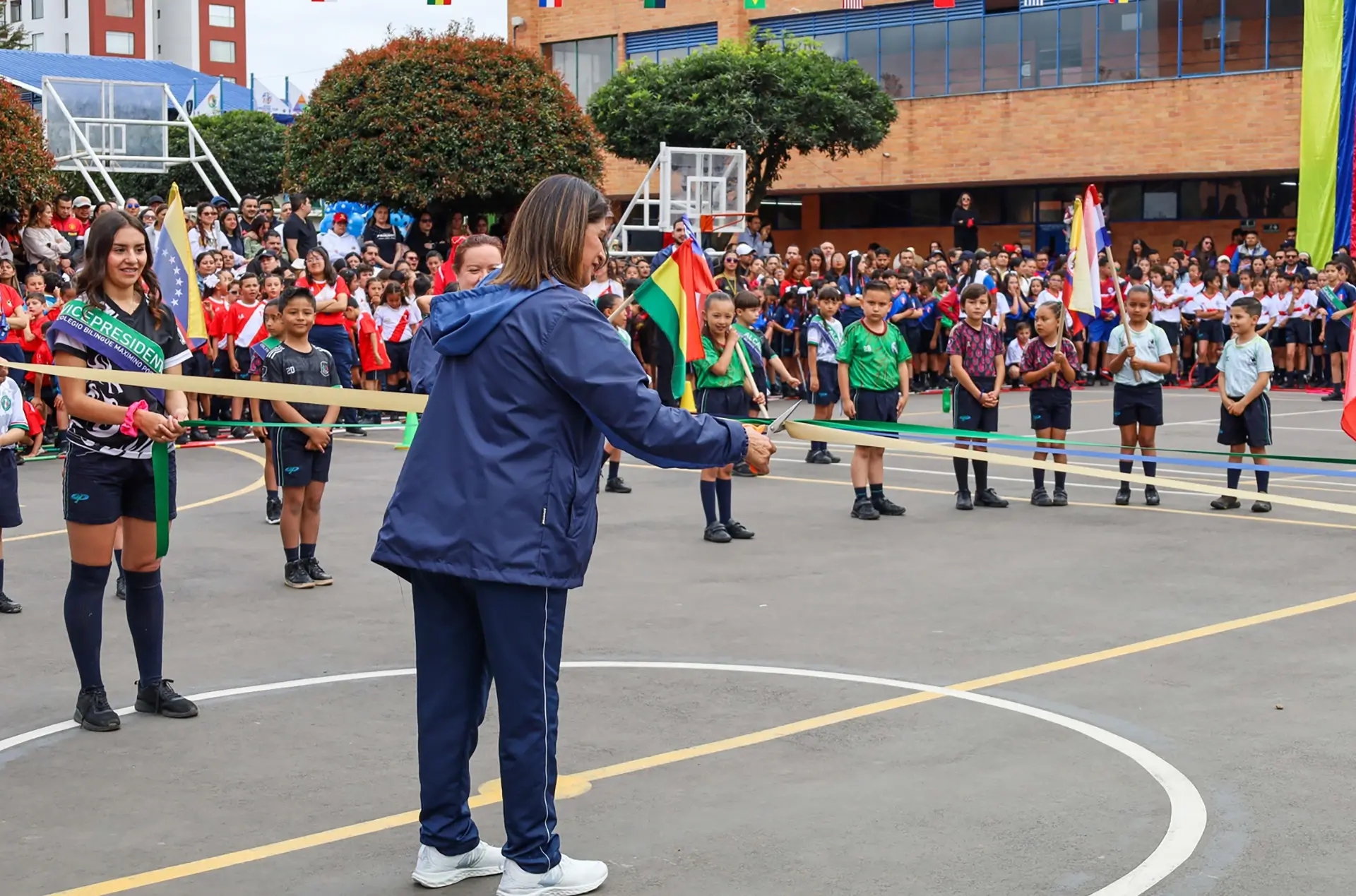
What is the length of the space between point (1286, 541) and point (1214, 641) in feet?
11.7

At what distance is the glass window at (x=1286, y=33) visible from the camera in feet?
118

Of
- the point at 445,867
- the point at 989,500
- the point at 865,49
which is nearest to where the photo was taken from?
the point at 445,867

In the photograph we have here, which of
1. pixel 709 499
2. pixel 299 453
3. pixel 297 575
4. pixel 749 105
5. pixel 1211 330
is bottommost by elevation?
pixel 297 575

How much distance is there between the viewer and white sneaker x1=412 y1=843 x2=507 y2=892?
4660 millimetres

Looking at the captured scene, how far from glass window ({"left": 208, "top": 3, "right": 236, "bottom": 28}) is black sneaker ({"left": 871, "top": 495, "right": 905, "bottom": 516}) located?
100m

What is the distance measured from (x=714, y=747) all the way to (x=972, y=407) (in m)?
7.85

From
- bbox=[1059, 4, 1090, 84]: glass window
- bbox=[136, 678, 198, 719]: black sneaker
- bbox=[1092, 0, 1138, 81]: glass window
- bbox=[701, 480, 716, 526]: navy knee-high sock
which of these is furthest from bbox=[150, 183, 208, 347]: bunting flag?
bbox=[1059, 4, 1090, 84]: glass window

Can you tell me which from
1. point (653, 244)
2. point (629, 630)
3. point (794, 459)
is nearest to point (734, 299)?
point (794, 459)

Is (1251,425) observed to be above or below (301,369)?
below

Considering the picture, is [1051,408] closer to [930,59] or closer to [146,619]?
[146,619]

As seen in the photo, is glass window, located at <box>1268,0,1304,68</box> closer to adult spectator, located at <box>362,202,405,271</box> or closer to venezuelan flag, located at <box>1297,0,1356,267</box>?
venezuelan flag, located at <box>1297,0,1356,267</box>

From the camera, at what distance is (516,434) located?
4398 millimetres

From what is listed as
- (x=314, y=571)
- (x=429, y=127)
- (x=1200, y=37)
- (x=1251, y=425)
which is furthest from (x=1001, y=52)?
(x=314, y=571)

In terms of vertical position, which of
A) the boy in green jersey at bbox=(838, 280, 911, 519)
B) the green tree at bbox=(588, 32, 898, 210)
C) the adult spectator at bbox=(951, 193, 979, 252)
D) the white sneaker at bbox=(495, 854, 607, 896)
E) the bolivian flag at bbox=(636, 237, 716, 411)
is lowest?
the white sneaker at bbox=(495, 854, 607, 896)
